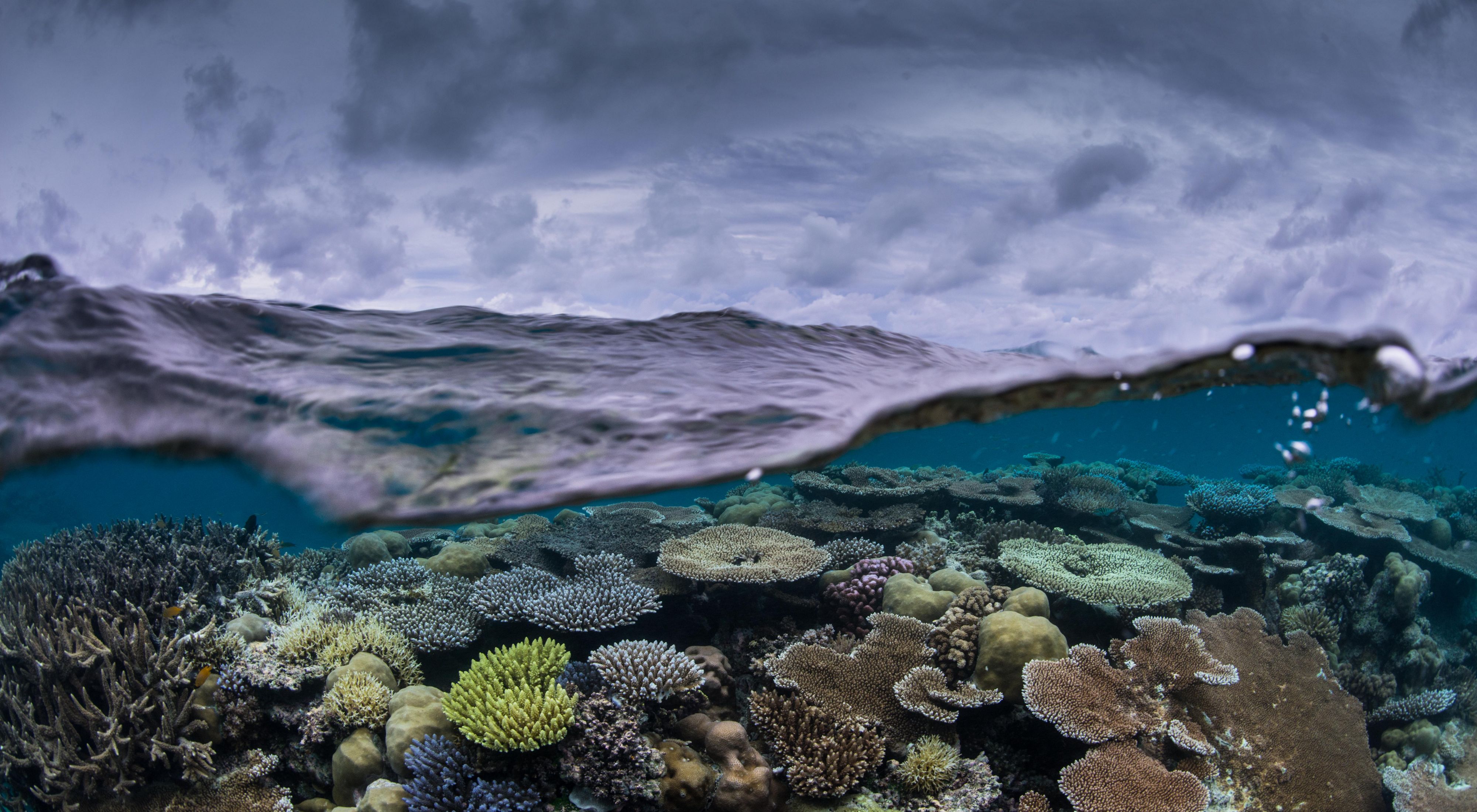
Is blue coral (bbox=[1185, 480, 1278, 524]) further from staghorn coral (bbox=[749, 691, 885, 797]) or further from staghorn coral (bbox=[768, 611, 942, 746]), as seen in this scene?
staghorn coral (bbox=[749, 691, 885, 797])

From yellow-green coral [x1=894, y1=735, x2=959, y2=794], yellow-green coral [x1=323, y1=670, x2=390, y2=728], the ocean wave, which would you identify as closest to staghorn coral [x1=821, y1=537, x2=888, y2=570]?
the ocean wave

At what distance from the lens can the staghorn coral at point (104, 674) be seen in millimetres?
5648

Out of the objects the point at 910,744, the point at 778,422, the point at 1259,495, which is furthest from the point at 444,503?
the point at 1259,495

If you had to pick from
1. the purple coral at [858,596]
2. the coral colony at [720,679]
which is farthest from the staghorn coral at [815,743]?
the purple coral at [858,596]

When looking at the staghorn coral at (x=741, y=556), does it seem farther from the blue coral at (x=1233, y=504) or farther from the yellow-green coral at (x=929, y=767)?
the blue coral at (x=1233, y=504)

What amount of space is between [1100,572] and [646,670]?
638 cm

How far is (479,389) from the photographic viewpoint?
7.25 meters

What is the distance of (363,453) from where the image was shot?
20.7 feet

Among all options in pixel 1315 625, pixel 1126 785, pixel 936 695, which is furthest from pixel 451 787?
pixel 1315 625

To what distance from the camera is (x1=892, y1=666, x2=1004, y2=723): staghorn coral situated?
5711 millimetres

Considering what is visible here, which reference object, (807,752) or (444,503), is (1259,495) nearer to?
(807,752)

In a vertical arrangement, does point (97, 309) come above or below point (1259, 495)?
above

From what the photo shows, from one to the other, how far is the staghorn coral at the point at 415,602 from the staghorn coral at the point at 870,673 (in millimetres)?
3545

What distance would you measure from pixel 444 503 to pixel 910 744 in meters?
5.05
